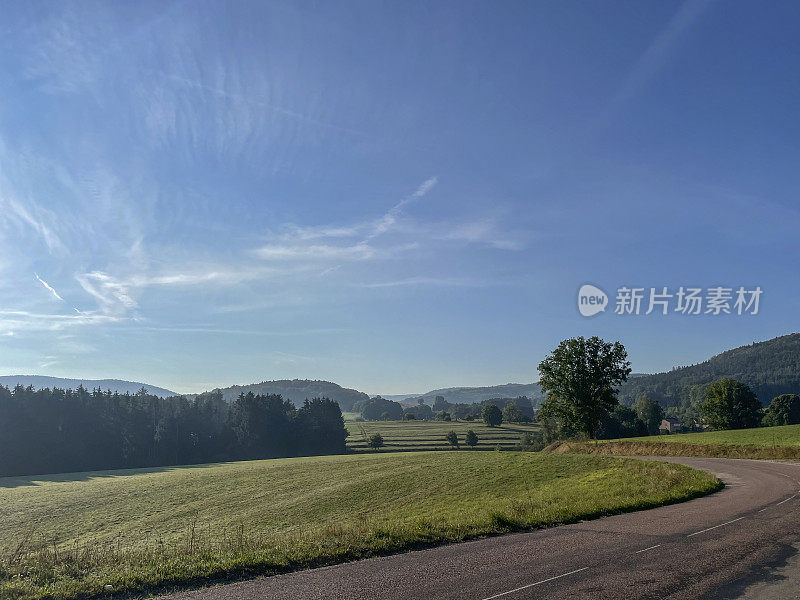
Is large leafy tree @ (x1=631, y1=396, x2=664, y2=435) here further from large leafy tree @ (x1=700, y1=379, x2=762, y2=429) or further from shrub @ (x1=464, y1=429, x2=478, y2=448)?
large leafy tree @ (x1=700, y1=379, x2=762, y2=429)

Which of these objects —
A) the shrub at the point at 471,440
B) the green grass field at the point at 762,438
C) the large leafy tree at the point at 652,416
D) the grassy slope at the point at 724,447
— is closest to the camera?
the grassy slope at the point at 724,447

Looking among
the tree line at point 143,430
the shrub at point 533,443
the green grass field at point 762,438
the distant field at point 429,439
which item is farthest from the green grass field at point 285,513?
the distant field at point 429,439

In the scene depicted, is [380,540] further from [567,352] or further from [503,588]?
[567,352]

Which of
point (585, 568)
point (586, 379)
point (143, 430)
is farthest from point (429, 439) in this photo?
point (585, 568)

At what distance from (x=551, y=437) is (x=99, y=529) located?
118 metres

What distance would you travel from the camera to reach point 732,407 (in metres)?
113

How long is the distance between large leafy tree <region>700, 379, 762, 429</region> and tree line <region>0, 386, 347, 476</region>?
10174 centimetres

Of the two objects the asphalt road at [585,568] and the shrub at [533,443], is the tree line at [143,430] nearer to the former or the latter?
the shrub at [533,443]

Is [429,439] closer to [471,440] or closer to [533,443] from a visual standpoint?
[471,440]

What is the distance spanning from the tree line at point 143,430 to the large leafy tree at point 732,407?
101739 millimetres

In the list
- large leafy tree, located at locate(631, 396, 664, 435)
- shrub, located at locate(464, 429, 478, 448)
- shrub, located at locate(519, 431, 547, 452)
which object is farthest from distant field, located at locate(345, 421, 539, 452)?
large leafy tree, located at locate(631, 396, 664, 435)

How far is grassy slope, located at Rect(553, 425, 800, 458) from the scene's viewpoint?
54.6 m

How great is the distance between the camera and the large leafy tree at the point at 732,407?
4387 inches

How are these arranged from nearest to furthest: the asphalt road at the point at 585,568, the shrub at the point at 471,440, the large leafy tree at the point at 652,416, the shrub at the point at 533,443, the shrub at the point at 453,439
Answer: the asphalt road at the point at 585,568 → the shrub at the point at 533,443 → the shrub at the point at 453,439 → the shrub at the point at 471,440 → the large leafy tree at the point at 652,416
